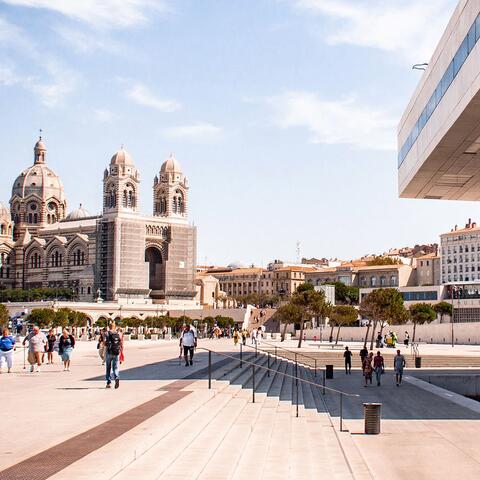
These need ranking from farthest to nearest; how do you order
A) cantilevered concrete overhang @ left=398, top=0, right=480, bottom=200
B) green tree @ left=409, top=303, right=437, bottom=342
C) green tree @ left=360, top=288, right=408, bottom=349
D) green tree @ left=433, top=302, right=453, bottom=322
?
green tree @ left=433, top=302, right=453, bottom=322
green tree @ left=409, top=303, right=437, bottom=342
green tree @ left=360, top=288, right=408, bottom=349
cantilevered concrete overhang @ left=398, top=0, right=480, bottom=200

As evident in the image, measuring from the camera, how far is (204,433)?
1416cm

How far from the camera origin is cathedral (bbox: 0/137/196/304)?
145 m

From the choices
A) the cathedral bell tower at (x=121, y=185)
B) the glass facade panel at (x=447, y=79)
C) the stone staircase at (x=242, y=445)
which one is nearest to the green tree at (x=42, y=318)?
the cathedral bell tower at (x=121, y=185)

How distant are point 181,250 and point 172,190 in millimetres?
13120

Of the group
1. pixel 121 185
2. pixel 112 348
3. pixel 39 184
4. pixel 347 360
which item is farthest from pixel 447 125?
pixel 39 184

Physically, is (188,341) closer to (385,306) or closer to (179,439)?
(179,439)

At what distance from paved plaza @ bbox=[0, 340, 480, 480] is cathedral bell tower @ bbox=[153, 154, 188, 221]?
13486 centimetres

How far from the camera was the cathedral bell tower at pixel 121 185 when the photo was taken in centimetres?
15000

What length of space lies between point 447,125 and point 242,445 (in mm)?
17036

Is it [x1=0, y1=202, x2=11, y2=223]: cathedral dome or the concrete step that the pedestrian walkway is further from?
[x1=0, y1=202, x2=11, y2=223]: cathedral dome

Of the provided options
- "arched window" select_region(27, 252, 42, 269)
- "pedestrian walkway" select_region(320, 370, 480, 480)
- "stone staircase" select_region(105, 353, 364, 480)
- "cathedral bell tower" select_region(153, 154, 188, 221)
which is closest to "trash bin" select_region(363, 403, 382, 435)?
"pedestrian walkway" select_region(320, 370, 480, 480)

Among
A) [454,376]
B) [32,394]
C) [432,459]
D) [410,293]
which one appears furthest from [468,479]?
[410,293]

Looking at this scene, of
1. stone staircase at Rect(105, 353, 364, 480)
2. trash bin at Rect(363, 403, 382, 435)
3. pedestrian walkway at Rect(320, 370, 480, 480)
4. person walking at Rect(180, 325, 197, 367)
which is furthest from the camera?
person walking at Rect(180, 325, 197, 367)

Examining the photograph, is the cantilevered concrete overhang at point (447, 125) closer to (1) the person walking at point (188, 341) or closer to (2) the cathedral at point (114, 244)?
(1) the person walking at point (188, 341)
